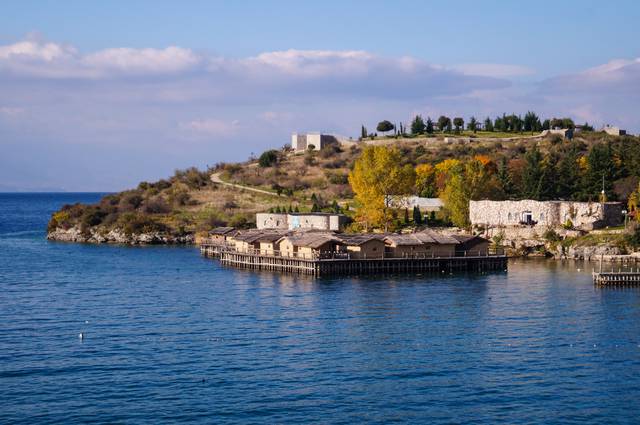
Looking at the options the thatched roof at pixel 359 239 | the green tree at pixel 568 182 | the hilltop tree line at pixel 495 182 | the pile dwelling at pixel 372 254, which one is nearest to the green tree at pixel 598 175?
the hilltop tree line at pixel 495 182

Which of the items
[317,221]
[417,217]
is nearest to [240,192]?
[317,221]

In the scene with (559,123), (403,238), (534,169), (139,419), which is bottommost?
(139,419)

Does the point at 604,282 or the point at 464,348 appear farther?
the point at 604,282

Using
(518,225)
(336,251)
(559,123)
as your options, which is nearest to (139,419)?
(336,251)

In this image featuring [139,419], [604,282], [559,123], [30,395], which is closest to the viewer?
[139,419]

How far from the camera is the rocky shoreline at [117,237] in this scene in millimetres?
123875

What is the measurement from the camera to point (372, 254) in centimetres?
8650

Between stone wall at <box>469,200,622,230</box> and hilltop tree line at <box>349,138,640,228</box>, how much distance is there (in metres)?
2.49

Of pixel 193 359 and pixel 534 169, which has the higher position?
pixel 534 169

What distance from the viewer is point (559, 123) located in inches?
6934

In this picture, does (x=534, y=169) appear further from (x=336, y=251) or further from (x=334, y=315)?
(x=334, y=315)

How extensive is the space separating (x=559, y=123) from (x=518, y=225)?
7778 cm

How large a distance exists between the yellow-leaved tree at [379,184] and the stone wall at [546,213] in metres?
8.80

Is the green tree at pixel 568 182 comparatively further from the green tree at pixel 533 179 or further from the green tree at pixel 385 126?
the green tree at pixel 385 126
